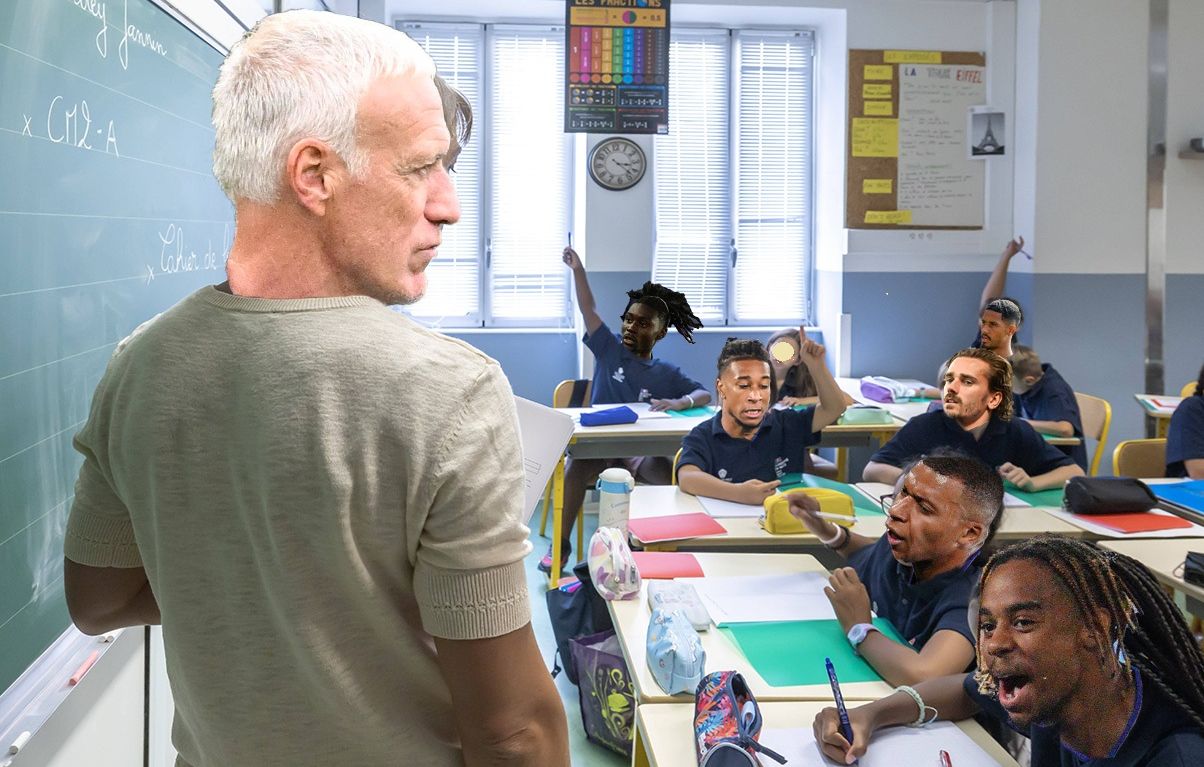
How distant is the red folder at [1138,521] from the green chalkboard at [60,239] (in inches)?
105

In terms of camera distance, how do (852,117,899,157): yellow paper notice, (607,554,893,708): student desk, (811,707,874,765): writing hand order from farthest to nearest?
1. (852,117,899,157): yellow paper notice
2. (607,554,893,708): student desk
3. (811,707,874,765): writing hand

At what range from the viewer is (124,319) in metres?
1.80

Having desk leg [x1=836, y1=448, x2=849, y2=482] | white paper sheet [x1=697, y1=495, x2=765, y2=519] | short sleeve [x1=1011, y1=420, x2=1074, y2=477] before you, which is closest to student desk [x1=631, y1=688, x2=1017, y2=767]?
white paper sheet [x1=697, y1=495, x2=765, y2=519]

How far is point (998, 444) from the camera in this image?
3.49m

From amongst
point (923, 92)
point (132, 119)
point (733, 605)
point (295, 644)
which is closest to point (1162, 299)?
point (923, 92)

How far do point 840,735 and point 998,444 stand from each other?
2256mm

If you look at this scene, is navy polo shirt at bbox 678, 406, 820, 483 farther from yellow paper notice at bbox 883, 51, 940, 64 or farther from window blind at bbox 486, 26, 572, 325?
yellow paper notice at bbox 883, 51, 940, 64

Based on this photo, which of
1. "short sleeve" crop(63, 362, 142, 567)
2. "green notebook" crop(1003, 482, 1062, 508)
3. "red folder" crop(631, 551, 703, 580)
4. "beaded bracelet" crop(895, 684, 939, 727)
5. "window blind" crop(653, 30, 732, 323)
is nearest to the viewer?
"short sleeve" crop(63, 362, 142, 567)

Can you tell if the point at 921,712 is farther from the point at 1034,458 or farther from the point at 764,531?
the point at 1034,458

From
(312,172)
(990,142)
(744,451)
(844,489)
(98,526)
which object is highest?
(990,142)

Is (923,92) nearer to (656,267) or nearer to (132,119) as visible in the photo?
(656,267)

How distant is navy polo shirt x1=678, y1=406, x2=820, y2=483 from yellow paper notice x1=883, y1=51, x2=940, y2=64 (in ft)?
11.8

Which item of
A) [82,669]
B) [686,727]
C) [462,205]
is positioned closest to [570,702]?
[686,727]

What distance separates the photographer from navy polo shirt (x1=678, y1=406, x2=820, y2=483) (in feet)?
11.4
